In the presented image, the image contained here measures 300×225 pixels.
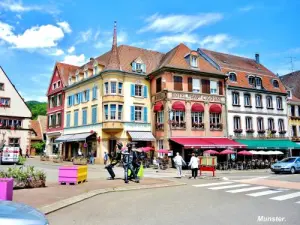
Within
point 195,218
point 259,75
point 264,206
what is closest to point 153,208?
point 195,218

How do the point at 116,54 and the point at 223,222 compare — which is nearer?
the point at 223,222

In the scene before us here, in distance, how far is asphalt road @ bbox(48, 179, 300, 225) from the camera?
295 inches

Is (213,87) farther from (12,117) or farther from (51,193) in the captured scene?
(12,117)

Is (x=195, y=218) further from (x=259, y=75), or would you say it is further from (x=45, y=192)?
(x=259, y=75)

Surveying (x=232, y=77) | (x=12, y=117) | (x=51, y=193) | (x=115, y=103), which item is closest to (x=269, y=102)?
(x=232, y=77)

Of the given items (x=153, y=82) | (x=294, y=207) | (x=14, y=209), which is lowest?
(x=294, y=207)

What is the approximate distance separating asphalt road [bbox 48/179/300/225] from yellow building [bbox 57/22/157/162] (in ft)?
72.6

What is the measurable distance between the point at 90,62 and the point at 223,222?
1523 inches

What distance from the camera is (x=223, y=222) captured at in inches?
289

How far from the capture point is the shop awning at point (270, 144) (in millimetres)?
35562

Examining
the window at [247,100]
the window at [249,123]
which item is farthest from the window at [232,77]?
Result: the window at [249,123]

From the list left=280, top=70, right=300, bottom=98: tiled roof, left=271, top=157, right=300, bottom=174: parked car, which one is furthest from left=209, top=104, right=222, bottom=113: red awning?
left=280, top=70, right=300, bottom=98: tiled roof

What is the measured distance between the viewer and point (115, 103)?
33781 mm

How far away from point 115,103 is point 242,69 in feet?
59.6
